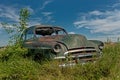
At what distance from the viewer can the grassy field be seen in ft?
20.8

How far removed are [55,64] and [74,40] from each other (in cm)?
143

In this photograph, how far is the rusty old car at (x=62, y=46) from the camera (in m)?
7.38

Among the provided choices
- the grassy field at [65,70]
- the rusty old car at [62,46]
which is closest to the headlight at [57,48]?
the rusty old car at [62,46]

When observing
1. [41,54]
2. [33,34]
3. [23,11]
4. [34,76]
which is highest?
[23,11]

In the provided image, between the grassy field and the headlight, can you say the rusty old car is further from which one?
the grassy field

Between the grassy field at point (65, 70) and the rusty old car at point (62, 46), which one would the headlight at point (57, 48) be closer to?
the rusty old car at point (62, 46)

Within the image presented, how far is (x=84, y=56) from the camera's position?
7.58 metres

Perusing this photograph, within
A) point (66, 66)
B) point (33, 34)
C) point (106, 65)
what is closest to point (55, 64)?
point (66, 66)

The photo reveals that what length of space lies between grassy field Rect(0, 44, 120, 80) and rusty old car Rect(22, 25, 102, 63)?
0.44 meters

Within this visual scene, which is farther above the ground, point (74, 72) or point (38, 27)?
point (38, 27)

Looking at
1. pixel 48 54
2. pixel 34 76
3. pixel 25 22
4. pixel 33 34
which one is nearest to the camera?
pixel 34 76

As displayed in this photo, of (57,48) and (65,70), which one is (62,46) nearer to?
(57,48)

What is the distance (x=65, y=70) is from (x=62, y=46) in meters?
0.96

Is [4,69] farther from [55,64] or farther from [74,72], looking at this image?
[74,72]
